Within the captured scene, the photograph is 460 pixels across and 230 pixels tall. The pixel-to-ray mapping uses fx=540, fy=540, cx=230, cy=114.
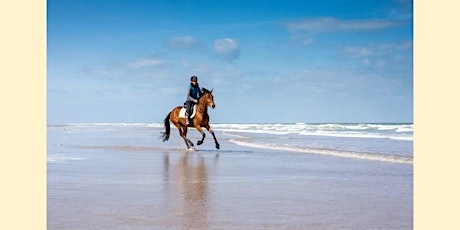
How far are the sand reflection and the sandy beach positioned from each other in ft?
0.03

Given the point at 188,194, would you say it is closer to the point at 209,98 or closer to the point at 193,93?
the point at 209,98

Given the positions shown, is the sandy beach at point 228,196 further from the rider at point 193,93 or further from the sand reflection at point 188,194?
the rider at point 193,93

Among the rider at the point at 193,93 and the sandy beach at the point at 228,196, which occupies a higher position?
the rider at the point at 193,93

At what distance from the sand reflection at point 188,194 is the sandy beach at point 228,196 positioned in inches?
0.4

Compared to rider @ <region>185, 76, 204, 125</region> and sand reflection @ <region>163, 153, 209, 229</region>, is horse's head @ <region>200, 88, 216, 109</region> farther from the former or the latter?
sand reflection @ <region>163, 153, 209, 229</region>

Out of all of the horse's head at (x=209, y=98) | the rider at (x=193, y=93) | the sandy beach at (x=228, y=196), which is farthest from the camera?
the rider at (x=193, y=93)

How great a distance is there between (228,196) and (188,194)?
54cm

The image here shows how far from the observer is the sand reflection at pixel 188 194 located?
17.8 ft

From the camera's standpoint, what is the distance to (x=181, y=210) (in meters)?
5.92

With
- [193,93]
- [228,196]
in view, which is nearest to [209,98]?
[193,93]

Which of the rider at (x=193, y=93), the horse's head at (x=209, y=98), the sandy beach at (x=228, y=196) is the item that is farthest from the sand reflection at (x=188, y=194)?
the rider at (x=193, y=93)

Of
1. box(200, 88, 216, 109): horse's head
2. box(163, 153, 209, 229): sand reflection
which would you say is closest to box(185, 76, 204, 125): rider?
box(200, 88, 216, 109): horse's head

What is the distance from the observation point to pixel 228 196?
7.07 m
